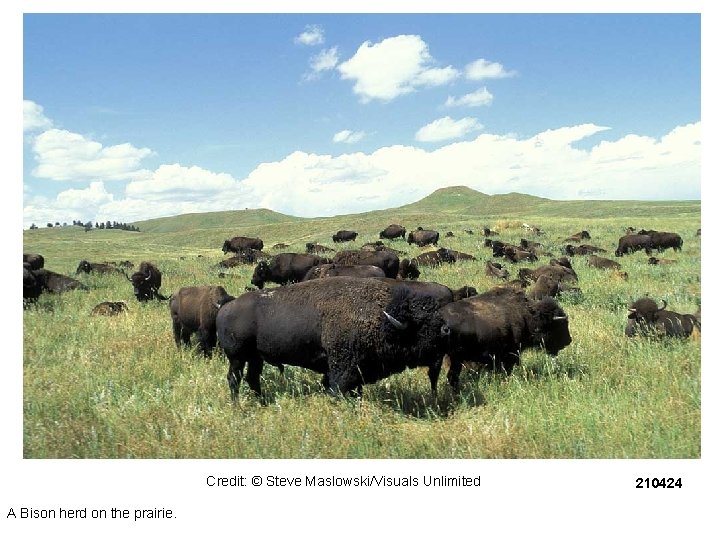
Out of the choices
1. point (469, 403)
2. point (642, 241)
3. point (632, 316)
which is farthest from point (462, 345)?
point (642, 241)

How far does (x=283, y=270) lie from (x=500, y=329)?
1236cm

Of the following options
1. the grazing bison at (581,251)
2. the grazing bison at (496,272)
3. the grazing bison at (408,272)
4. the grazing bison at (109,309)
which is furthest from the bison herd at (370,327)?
the grazing bison at (581,251)

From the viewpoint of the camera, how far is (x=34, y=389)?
23.1 feet

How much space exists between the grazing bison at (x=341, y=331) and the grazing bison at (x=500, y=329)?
43.2 inches

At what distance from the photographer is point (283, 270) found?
19.1m

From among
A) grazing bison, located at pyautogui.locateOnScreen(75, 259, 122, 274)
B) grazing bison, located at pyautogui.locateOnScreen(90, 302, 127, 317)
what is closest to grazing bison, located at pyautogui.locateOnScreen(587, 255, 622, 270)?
grazing bison, located at pyautogui.locateOnScreen(90, 302, 127, 317)

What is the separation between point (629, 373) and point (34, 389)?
844 cm

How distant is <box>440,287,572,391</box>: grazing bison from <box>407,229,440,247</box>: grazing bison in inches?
1095

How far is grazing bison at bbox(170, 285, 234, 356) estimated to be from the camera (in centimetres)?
952

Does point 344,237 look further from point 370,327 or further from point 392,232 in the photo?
point 370,327

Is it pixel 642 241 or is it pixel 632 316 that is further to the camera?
pixel 642 241

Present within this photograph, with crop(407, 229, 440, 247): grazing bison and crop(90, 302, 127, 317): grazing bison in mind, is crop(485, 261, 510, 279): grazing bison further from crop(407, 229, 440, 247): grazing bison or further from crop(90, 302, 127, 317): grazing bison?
crop(407, 229, 440, 247): grazing bison

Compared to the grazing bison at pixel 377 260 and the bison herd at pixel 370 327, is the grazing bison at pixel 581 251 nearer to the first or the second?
the grazing bison at pixel 377 260

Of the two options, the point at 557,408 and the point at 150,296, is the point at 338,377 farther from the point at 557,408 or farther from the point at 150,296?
the point at 150,296
